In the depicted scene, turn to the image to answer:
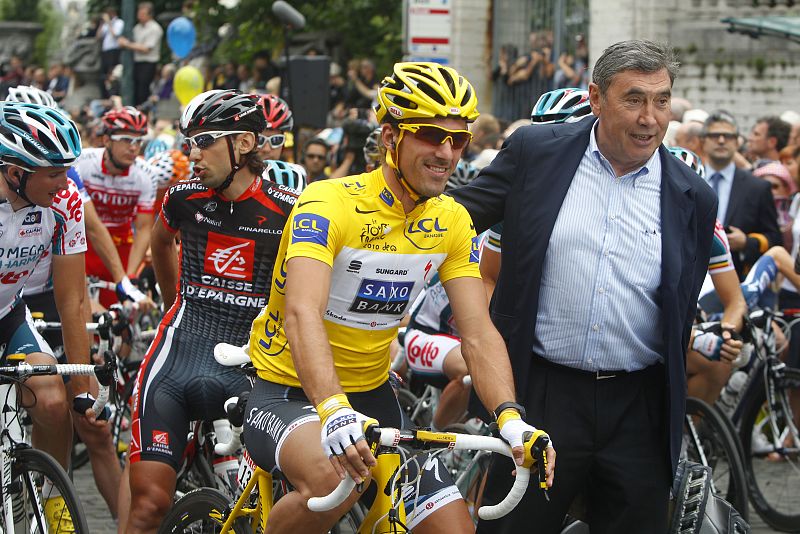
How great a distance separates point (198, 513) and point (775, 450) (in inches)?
162

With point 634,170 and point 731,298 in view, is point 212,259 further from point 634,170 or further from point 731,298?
point 731,298

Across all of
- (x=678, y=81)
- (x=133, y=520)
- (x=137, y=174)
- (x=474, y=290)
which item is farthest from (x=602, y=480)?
(x=678, y=81)

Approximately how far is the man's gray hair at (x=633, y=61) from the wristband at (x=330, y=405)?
1519 mm

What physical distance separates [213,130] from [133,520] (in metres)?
1.73

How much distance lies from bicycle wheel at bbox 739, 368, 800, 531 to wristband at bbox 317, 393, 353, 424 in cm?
470

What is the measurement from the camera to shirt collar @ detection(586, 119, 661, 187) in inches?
191

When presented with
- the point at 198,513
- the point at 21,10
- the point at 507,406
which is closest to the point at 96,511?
the point at 198,513

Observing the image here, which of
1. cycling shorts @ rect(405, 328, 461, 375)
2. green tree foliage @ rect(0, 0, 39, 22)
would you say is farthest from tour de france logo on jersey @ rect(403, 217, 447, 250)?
green tree foliage @ rect(0, 0, 39, 22)

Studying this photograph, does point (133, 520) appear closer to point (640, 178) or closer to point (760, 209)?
point (640, 178)

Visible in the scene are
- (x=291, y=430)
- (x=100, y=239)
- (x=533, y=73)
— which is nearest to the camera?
(x=291, y=430)

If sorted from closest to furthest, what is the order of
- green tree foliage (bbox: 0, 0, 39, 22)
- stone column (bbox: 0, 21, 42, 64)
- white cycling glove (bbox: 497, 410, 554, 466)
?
1. white cycling glove (bbox: 497, 410, 554, 466)
2. stone column (bbox: 0, 21, 42, 64)
3. green tree foliage (bbox: 0, 0, 39, 22)

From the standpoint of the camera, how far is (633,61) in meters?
4.71

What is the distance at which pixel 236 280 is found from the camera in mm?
6219

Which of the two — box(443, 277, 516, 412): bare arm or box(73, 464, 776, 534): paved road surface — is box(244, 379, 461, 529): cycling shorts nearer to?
box(443, 277, 516, 412): bare arm
